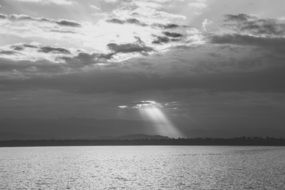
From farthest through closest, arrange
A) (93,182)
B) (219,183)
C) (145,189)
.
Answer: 1. (93,182)
2. (219,183)
3. (145,189)

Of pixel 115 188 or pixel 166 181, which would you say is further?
pixel 166 181

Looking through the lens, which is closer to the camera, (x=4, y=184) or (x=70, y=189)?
(x=70, y=189)

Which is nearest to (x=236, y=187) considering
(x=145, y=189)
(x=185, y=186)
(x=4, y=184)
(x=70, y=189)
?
(x=185, y=186)

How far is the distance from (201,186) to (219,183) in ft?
23.8

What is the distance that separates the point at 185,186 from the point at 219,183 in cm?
872

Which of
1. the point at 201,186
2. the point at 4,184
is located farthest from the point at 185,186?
the point at 4,184

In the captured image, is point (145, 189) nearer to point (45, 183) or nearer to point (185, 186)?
point (185, 186)

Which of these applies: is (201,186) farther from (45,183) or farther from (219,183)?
(45,183)

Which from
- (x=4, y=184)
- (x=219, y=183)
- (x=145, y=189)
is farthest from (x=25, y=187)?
(x=219, y=183)

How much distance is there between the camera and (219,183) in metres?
91.4

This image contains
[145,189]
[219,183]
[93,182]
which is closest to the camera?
[145,189]

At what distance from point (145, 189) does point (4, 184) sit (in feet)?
103

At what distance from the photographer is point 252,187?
275 ft

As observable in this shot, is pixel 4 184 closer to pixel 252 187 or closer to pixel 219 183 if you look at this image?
pixel 219 183
